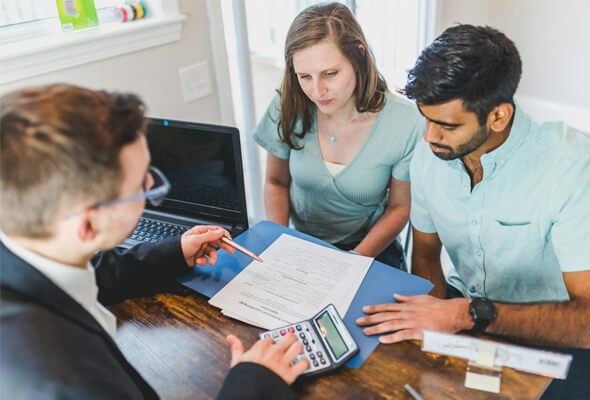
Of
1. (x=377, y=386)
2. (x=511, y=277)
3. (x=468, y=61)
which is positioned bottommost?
(x=511, y=277)

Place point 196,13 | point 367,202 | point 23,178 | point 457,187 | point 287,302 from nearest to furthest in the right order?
point 23,178 → point 287,302 → point 457,187 → point 367,202 → point 196,13

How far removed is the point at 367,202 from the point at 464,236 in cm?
39

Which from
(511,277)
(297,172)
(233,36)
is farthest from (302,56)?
(511,277)

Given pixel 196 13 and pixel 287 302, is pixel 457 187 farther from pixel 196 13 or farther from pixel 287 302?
pixel 196 13

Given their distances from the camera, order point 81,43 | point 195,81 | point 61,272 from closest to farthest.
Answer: point 61,272
point 81,43
point 195,81

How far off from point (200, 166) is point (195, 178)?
47 mm

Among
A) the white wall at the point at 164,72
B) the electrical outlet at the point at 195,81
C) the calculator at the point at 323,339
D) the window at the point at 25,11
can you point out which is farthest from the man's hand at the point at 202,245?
the window at the point at 25,11

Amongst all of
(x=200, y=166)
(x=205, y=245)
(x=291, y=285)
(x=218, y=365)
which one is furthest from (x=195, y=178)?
(x=218, y=365)

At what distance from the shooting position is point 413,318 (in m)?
0.93

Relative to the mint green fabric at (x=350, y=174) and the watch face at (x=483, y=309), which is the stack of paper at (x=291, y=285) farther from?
the mint green fabric at (x=350, y=174)

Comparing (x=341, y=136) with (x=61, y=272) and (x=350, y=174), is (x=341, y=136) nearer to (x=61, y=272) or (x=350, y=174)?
(x=350, y=174)

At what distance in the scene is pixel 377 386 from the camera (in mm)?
814

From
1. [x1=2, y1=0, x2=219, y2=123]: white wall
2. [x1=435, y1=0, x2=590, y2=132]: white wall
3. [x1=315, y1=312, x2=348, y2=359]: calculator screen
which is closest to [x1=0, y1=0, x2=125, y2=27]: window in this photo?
[x1=2, y1=0, x2=219, y2=123]: white wall

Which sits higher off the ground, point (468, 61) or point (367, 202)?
point (468, 61)
